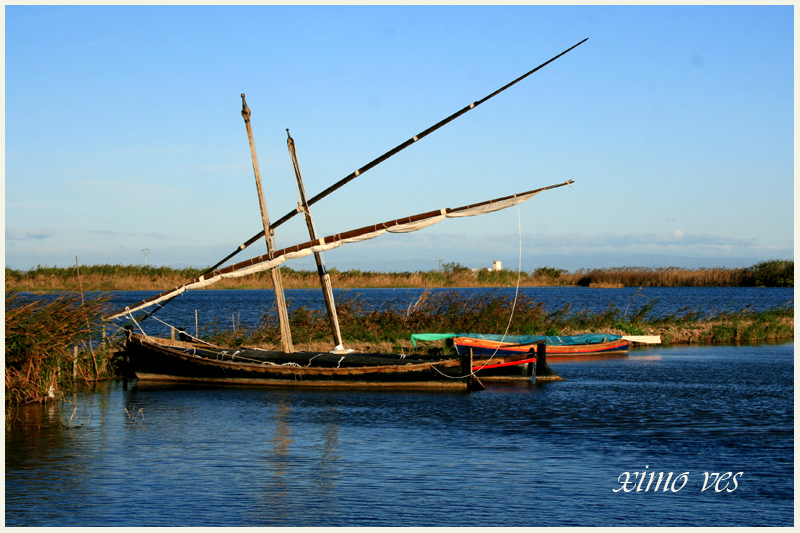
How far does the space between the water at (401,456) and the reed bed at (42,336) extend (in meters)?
0.60

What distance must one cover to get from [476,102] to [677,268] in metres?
76.5

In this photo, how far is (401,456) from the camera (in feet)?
40.7

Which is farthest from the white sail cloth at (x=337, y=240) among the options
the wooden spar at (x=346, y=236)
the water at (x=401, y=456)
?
the water at (x=401, y=456)

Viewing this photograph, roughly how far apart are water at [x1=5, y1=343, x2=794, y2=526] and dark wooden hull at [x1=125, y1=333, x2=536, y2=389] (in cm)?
51

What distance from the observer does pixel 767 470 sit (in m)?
11.5

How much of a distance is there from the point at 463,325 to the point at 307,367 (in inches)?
462

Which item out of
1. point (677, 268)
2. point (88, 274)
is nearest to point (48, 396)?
point (88, 274)

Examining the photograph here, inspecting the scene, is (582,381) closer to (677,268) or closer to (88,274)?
(88,274)

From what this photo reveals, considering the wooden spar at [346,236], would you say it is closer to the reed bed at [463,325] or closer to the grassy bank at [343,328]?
the grassy bank at [343,328]

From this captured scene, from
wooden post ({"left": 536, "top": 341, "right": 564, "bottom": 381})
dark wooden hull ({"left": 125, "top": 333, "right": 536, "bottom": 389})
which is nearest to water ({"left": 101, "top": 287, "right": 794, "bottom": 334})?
dark wooden hull ({"left": 125, "top": 333, "right": 536, "bottom": 389})

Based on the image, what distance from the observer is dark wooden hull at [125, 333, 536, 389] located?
→ 64.8ft

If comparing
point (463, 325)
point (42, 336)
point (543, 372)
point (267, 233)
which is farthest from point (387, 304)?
point (42, 336)

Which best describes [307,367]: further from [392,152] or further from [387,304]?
[387,304]

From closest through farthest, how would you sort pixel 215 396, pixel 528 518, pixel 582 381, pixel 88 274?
pixel 528 518 < pixel 215 396 < pixel 582 381 < pixel 88 274
